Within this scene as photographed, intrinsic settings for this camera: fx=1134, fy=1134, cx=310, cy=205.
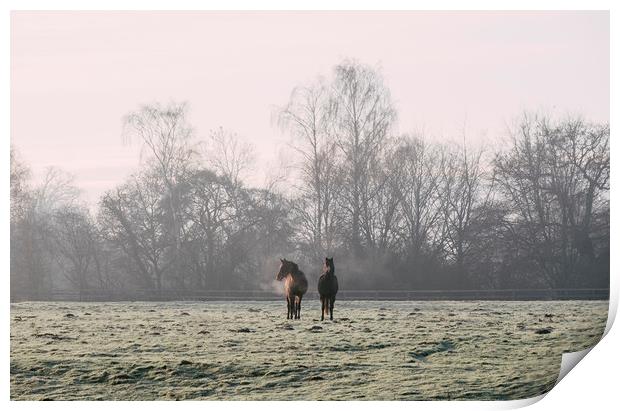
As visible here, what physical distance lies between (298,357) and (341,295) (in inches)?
706

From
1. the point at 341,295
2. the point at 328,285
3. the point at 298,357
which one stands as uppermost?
the point at 328,285

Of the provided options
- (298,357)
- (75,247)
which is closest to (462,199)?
(75,247)

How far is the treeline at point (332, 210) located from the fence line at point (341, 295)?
31 cm

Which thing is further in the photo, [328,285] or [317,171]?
[317,171]

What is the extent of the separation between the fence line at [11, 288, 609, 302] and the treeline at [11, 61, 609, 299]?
1.01 feet

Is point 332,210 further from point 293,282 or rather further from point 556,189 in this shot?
point 293,282

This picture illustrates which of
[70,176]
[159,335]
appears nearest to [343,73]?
[70,176]

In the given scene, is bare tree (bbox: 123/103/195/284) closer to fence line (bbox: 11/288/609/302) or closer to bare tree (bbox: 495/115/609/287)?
fence line (bbox: 11/288/609/302)

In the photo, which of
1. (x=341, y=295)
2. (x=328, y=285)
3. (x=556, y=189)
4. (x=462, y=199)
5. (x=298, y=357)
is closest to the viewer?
(x=298, y=357)

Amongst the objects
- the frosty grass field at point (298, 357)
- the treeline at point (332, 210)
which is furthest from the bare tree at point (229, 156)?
the frosty grass field at point (298, 357)

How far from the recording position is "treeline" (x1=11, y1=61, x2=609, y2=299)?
38344mm

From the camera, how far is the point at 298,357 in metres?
20.2

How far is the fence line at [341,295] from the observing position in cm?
3660

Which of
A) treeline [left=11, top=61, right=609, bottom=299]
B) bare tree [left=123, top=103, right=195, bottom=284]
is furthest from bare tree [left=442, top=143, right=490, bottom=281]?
bare tree [left=123, top=103, right=195, bottom=284]
